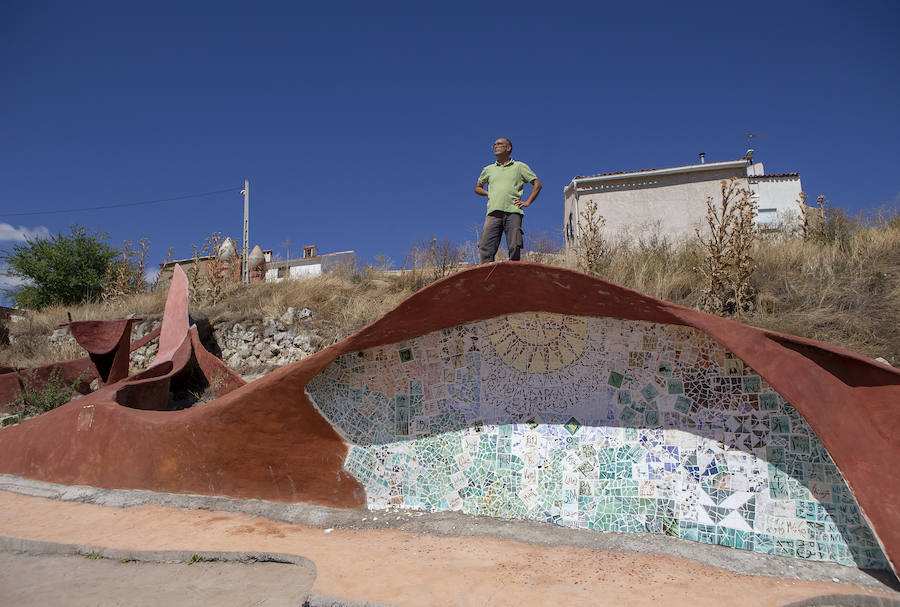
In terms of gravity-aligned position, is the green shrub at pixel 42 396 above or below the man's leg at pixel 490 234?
below

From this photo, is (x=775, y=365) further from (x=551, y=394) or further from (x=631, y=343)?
(x=551, y=394)

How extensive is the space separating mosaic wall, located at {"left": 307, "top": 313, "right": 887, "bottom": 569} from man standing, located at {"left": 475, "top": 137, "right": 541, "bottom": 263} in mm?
670

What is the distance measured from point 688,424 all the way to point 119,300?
524 inches

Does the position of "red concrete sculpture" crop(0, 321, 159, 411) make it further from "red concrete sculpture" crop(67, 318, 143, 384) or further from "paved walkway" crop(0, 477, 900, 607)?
"paved walkway" crop(0, 477, 900, 607)

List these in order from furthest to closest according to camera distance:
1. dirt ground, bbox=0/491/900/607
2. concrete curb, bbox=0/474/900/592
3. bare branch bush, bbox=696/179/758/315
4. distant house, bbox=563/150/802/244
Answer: distant house, bbox=563/150/802/244 < bare branch bush, bbox=696/179/758/315 < concrete curb, bbox=0/474/900/592 < dirt ground, bbox=0/491/900/607

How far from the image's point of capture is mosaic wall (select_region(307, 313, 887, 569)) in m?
3.70

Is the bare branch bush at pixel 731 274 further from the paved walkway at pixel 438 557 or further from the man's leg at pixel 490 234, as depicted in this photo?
the paved walkway at pixel 438 557

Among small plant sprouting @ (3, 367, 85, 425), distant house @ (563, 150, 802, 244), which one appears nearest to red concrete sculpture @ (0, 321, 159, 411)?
small plant sprouting @ (3, 367, 85, 425)

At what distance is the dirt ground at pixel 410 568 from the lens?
10.1 feet

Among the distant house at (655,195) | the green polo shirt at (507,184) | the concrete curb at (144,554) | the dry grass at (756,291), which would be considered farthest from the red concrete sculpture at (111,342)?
the distant house at (655,195)

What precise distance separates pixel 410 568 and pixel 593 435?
1.71m

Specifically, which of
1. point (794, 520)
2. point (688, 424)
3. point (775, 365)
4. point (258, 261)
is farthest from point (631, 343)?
point (258, 261)

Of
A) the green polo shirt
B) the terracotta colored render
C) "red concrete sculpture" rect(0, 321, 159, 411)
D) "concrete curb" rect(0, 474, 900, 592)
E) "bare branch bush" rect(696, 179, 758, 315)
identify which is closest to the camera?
the terracotta colored render

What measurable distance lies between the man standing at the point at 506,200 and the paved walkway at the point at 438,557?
7.46 feet
